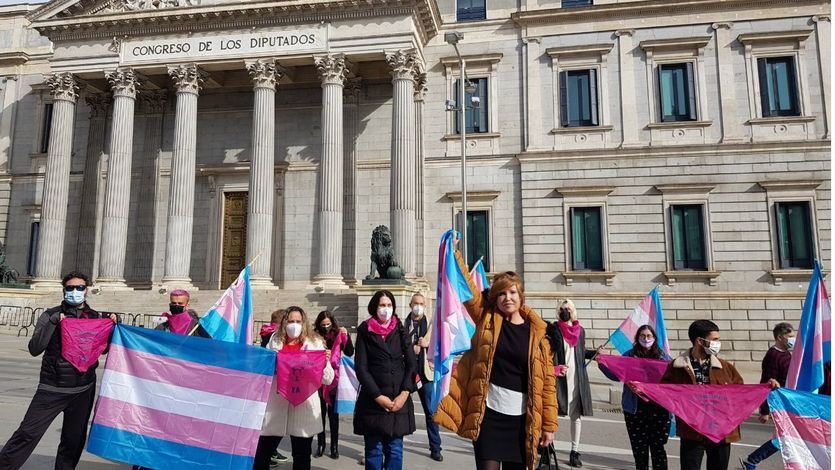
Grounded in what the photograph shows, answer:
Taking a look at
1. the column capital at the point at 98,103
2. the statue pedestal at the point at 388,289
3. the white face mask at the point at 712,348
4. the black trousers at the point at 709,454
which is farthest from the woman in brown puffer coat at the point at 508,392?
the column capital at the point at 98,103

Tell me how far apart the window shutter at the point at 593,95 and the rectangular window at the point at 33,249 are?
87.7 ft

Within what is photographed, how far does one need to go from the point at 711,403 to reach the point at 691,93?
824 inches

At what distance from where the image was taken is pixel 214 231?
27.0 metres

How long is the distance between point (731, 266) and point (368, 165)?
15.7 metres

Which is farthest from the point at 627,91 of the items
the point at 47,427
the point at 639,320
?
the point at 47,427

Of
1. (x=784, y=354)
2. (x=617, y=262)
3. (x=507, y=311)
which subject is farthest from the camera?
(x=617, y=262)

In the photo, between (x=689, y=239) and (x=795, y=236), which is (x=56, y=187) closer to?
(x=689, y=239)

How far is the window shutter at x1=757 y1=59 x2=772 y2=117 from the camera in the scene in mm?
22594

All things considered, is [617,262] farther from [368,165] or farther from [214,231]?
[214,231]

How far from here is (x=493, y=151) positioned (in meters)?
24.7

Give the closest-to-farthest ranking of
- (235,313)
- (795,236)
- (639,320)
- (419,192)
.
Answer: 1. (235,313)
2. (639,320)
3. (795,236)
4. (419,192)

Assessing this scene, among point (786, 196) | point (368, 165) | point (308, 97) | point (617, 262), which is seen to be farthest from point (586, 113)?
point (308, 97)

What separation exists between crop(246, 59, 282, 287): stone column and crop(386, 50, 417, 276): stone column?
5019 mm

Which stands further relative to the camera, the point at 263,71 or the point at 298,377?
the point at 263,71
